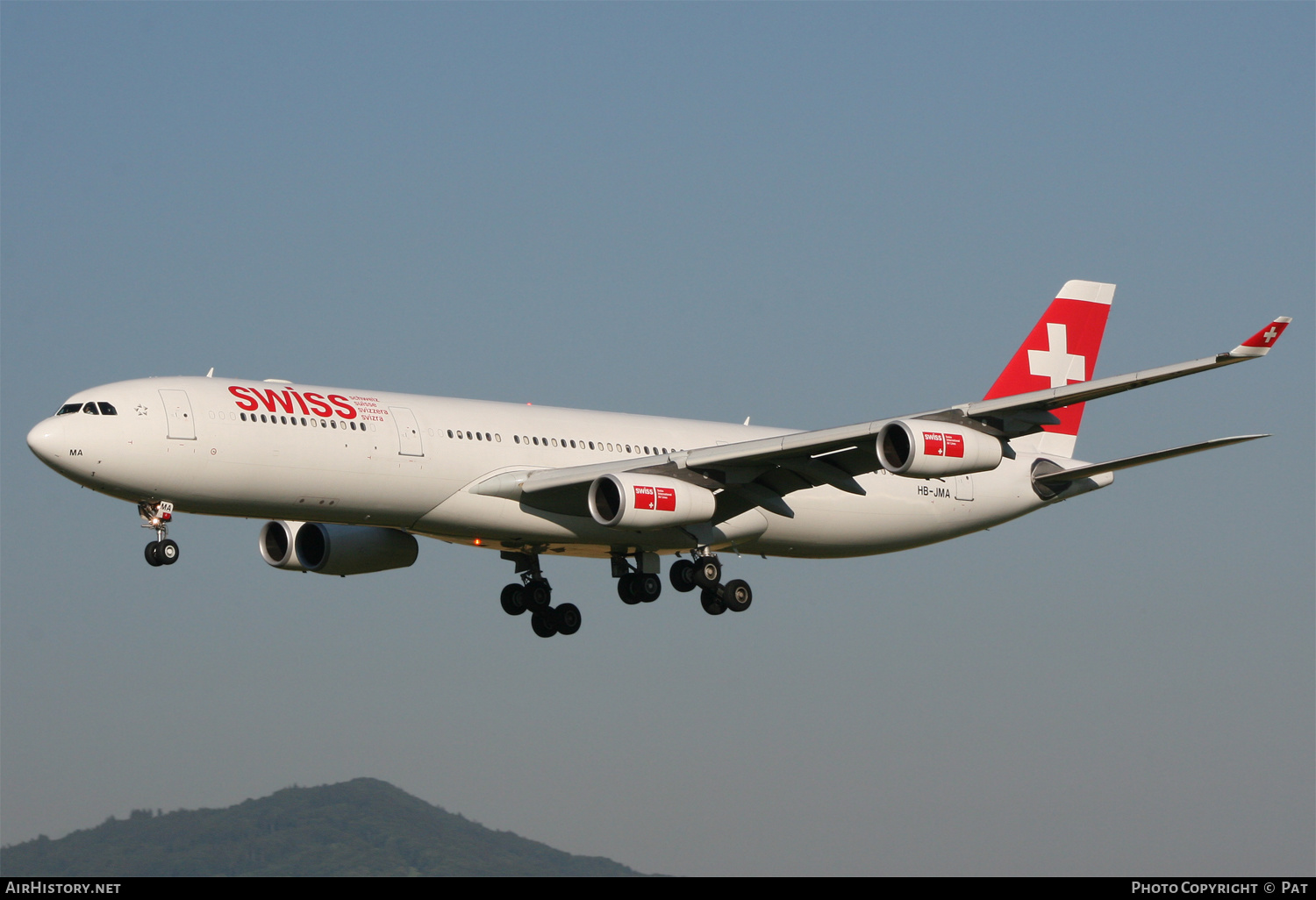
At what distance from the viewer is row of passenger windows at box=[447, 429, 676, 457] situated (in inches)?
1480

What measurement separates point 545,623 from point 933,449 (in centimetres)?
1349

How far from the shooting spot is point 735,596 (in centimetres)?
4119

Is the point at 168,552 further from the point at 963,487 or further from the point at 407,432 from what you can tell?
the point at 963,487

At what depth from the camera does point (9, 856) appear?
154125 mm

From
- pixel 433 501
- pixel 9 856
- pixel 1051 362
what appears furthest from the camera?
pixel 9 856

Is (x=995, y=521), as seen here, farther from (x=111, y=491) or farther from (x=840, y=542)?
(x=111, y=491)

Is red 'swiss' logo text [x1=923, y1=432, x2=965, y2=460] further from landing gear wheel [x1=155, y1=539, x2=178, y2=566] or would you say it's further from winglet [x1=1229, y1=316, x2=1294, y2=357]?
landing gear wheel [x1=155, y1=539, x2=178, y2=566]

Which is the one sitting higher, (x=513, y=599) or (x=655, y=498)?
(x=655, y=498)

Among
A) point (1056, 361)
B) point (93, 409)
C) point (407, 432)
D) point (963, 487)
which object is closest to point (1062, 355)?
point (1056, 361)

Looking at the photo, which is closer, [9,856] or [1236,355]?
[1236,355]

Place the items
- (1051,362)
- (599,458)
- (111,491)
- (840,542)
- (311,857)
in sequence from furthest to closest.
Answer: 1. (311,857)
2. (1051,362)
3. (840,542)
4. (599,458)
5. (111,491)

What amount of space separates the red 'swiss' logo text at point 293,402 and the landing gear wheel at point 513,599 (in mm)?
9624

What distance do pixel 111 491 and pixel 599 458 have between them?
1213 centimetres
